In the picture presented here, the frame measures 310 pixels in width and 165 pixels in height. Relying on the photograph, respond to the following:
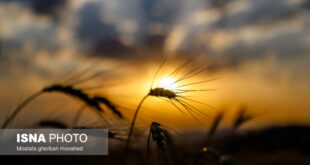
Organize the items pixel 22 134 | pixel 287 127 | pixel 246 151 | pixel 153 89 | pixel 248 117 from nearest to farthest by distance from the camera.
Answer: pixel 153 89 → pixel 22 134 → pixel 248 117 → pixel 287 127 → pixel 246 151

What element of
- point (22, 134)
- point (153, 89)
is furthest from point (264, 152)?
point (22, 134)

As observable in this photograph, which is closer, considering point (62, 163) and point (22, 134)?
point (62, 163)

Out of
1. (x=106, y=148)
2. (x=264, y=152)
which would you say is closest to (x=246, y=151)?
(x=264, y=152)

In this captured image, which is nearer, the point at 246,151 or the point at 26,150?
the point at 26,150

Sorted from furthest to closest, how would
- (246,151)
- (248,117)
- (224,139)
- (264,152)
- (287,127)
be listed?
(264,152) → (246,151) → (287,127) → (224,139) → (248,117)

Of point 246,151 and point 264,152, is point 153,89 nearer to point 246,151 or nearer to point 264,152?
point 246,151

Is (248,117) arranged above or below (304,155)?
above

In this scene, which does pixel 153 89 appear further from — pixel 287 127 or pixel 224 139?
pixel 287 127

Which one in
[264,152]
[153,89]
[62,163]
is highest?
[153,89]

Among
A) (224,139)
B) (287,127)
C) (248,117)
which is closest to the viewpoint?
(248,117)
